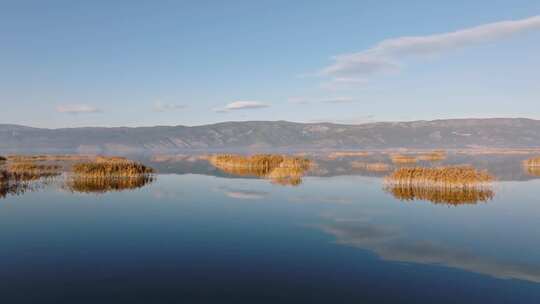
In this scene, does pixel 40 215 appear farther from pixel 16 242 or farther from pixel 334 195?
pixel 334 195

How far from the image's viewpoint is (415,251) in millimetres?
16172

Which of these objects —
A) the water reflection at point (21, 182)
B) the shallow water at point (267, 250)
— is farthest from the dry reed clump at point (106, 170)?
the shallow water at point (267, 250)

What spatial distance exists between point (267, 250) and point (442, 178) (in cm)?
2354

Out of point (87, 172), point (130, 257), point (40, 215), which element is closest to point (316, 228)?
point (130, 257)

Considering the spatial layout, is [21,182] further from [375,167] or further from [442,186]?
[375,167]

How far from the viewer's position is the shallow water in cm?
1179

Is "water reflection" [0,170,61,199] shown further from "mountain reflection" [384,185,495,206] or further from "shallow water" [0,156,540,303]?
"mountain reflection" [384,185,495,206]

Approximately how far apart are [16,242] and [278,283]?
12.0m

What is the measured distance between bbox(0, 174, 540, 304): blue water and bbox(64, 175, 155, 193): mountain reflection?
4682mm

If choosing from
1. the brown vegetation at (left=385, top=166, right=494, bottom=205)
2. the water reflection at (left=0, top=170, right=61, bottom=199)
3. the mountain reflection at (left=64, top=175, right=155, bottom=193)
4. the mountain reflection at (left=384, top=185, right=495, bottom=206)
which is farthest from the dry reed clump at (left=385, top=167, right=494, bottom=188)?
the water reflection at (left=0, top=170, right=61, bottom=199)

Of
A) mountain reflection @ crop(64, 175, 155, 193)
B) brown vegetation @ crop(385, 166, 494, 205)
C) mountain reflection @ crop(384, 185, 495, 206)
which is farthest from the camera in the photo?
mountain reflection @ crop(64, 175, 155, 193)

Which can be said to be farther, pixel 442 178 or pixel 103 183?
pixel 103 183

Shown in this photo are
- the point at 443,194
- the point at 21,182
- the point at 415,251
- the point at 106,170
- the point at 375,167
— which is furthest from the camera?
the point at 375,167

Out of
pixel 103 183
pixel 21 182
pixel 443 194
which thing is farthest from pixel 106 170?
pixel 443 194
